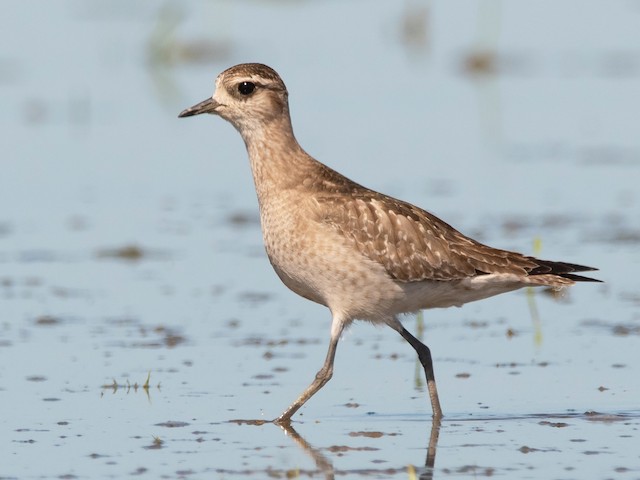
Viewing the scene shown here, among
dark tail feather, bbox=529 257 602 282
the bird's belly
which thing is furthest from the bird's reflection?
dark tail feather, bbox=529 257 602 282

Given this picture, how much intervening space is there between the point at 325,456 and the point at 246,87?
288 centimetres

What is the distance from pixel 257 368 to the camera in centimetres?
1234

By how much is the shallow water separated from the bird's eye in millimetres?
1803

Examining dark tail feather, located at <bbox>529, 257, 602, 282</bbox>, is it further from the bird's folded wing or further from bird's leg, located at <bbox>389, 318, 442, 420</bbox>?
bird's leg, located at <bbox>389, 318, 442, 420</bbox>

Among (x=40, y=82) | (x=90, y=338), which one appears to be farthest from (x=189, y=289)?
(x=40, y=82)

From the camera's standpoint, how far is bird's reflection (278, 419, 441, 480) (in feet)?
31.6

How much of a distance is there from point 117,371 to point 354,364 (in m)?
1.71

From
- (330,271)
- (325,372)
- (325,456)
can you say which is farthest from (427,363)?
(325,456)

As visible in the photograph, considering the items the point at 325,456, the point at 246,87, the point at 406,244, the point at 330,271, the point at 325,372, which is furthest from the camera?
the point at 246,87

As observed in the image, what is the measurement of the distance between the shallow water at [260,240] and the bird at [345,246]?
0.68 m

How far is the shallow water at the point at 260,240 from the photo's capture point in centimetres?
1048

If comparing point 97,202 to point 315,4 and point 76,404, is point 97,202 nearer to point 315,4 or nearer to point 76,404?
point 76,404

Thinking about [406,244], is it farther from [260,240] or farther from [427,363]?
[260,240]

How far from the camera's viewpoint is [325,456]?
1009 cm
